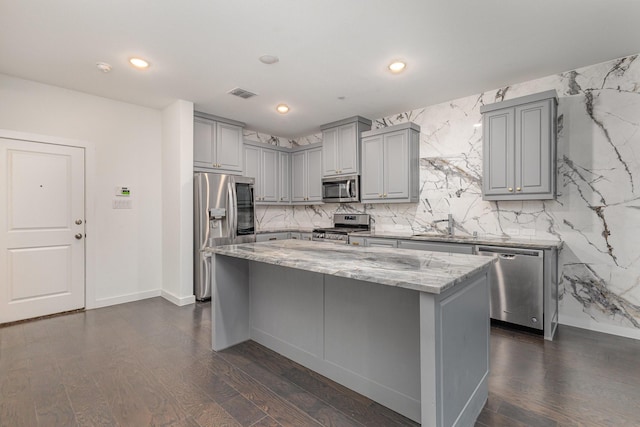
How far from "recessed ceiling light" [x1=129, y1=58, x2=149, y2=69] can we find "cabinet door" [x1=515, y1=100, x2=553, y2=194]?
12.2 feet

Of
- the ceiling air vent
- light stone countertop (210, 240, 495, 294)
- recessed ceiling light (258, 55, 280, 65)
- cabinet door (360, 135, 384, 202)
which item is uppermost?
recessed ceiling light (258, 55, 280, 65)

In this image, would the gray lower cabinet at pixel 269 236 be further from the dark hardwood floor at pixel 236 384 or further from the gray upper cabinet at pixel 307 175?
the dark hardwood floor at pixel 236 384

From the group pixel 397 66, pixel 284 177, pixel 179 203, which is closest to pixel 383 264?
pixel 397 66

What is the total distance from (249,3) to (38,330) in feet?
11.8

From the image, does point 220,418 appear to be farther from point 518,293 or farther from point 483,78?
point 483,78

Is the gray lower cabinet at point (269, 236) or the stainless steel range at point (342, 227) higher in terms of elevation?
the stainless steel range at point (342, 227)

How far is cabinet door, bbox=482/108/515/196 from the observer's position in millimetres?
3287

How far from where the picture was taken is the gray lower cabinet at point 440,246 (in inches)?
129

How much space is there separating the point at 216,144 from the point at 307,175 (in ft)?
5.47

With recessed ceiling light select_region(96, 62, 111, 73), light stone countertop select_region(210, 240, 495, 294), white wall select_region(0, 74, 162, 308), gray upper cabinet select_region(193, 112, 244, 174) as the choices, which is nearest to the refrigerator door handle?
gray upper cabinet select_region(193, 112, 244, 174)

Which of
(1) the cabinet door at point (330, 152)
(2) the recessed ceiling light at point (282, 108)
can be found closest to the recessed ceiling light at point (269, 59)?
(2) the recessed ceiling light at point (282, 108)

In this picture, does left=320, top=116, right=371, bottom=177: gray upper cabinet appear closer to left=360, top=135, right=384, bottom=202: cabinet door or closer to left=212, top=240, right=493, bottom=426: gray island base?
left=360, top=135, right=384, bottom=202: cabinet door

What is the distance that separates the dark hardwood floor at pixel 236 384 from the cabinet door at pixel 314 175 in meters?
3.02

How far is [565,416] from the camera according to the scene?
1.77 meters
